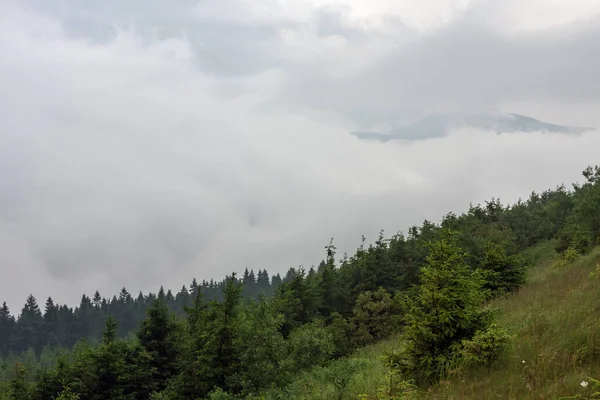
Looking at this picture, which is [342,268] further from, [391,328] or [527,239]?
[527,239]

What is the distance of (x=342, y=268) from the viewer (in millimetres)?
45719

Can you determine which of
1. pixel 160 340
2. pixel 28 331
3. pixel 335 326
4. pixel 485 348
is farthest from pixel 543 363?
pixel 28 331

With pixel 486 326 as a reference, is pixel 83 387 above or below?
below

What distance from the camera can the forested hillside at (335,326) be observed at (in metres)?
7.51

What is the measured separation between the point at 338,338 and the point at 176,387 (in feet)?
37.2

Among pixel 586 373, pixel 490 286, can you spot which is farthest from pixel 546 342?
pixel 490 286

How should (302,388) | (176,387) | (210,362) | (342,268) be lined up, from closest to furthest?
(302,388) → (210,362) → (176,387) → (342,268)

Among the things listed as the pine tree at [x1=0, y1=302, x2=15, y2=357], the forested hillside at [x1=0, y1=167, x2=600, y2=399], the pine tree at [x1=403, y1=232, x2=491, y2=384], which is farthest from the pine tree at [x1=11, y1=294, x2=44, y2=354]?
the pine tree at [x1=403, y1=232, x2=491, y2=384]

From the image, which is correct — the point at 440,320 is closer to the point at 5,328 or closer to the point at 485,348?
the point at 485,348

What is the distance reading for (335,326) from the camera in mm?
30266

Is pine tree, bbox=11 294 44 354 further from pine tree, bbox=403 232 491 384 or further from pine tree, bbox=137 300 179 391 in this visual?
pine tree, bbox=403 232 491 384

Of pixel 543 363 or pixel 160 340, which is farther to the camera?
pixel 160 340

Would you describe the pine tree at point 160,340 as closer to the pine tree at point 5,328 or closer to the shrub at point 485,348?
the shrub at point 485,348

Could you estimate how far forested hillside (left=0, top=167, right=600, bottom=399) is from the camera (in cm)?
751
